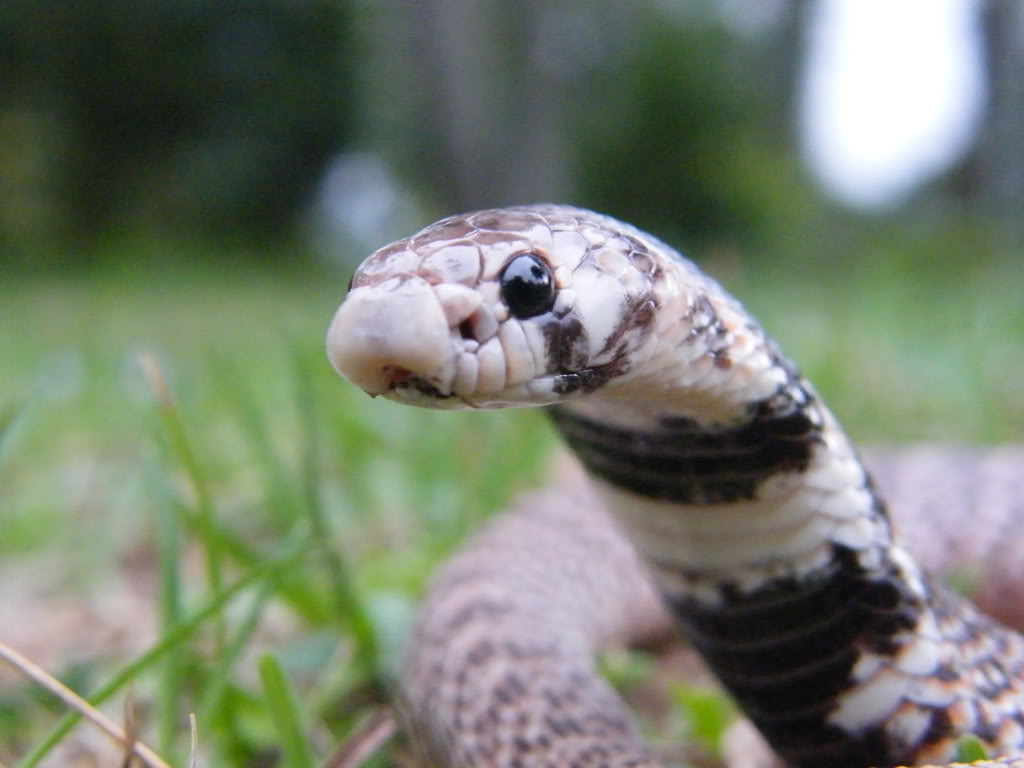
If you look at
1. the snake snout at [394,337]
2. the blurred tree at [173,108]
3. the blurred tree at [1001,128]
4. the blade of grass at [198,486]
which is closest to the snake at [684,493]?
the snake snout at [394,337]

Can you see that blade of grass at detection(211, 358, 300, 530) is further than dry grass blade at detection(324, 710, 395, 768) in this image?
Yes

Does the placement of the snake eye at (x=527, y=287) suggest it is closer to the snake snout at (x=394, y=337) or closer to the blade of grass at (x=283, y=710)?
the snake snout at (x=394, y=337)

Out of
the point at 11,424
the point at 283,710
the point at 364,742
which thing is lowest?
the point at 364,742

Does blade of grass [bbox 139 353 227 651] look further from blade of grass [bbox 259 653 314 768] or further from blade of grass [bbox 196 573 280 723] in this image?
blade of grass [bbox 259 653 314 768]

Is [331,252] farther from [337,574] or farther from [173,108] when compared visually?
[337,574]

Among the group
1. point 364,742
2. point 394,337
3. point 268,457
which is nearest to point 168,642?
point 364,742

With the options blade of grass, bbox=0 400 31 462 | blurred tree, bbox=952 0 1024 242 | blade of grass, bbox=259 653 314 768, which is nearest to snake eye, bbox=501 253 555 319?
blade of grass, bbox=259 653 314 768

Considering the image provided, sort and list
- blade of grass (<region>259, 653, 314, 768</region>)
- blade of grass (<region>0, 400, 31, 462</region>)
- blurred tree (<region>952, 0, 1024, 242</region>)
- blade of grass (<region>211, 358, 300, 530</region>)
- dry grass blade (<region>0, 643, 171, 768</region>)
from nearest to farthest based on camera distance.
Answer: dry grass blade (<region>0, 643, 171, 768</region>)
blade of grass (<region>259, 653, 314, 768</region>)
blade of grass (<region>0, 400, 31, 462</region>)
blade of grass (<region>211, 358, 300, 530</region>)
blurred tree (<region>952, 0, 1024, 242</region>)
